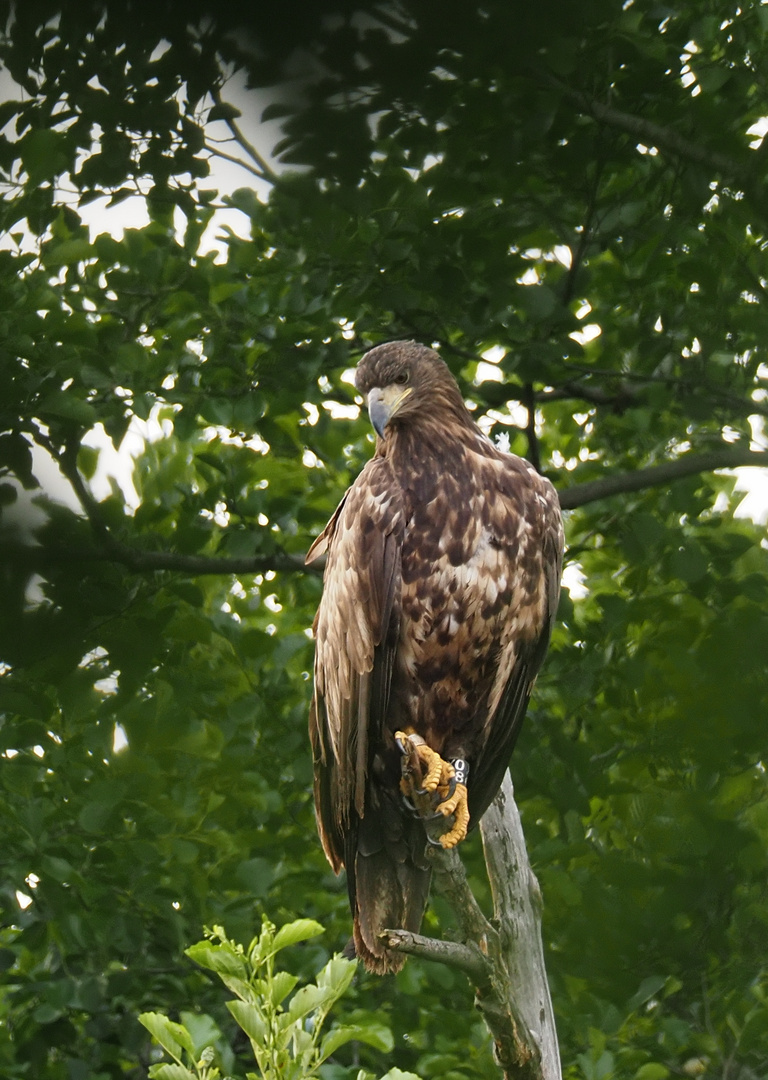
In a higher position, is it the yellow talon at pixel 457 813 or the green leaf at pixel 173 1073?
the yellow talon at pixel 457 813

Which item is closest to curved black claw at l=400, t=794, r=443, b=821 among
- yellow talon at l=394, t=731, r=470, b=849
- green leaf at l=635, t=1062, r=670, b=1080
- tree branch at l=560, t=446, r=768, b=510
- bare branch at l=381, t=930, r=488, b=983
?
yellow talon at l=394, t=731, r=470, b=849

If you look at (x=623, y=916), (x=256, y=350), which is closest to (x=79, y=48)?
(x=623, y=916)

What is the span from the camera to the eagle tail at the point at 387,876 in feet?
8.79

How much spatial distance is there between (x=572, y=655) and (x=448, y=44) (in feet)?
12.1

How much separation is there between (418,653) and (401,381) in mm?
887

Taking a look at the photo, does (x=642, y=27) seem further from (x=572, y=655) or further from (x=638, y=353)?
(x=572, y=655)

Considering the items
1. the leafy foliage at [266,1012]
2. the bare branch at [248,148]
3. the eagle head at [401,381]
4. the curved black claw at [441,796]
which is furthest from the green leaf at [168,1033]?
the eagle head at [401,381]

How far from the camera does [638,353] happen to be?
3793 mm

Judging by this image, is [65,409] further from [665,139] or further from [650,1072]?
[650,1072]

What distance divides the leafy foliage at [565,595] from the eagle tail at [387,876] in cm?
40

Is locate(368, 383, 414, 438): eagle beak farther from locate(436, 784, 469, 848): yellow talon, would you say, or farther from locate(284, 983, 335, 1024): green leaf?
locate(284, 983, 335, 1024): green leaf

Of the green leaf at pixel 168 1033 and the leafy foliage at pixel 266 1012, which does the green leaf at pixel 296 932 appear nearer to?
the leafy foliage at pixel 266 1012

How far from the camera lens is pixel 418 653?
2.74 metres

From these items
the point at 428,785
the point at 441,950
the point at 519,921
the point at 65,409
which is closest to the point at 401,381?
the point at 428,785
